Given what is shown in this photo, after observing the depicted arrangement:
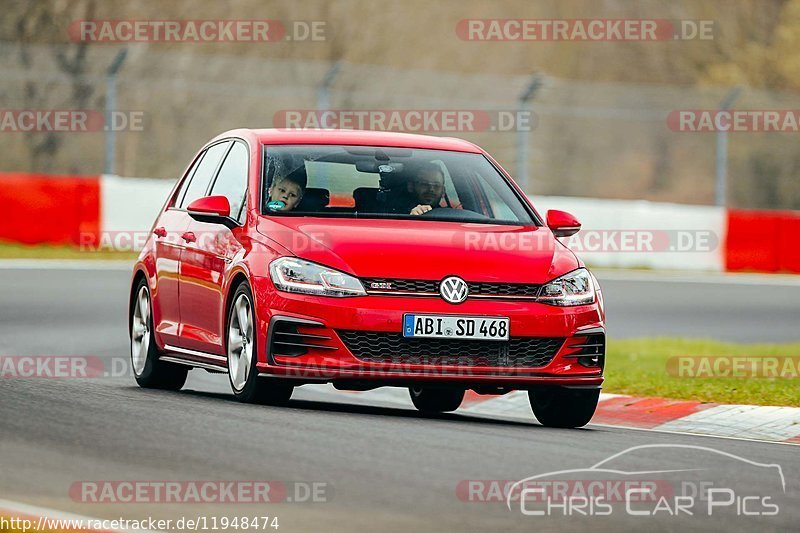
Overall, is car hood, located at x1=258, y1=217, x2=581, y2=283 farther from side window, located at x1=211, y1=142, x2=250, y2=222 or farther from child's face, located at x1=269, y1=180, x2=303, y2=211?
side window, located at x1=211, y1=142, x2=250, y2=222

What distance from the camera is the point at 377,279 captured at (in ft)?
32.2

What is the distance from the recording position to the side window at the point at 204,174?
38.6ft

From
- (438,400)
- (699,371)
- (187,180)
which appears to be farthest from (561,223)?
(699,371)

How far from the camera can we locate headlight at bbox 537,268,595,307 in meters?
10.1

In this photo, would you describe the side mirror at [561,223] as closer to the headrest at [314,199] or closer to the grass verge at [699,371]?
the headrest at [314,199]

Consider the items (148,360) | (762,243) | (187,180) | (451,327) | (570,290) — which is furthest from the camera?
(762,243)

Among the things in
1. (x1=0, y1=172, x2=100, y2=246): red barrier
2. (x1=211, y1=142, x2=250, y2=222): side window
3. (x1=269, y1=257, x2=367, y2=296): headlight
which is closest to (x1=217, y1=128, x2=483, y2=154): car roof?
(x1=211, y1=142, x2=250, y2=222): side window

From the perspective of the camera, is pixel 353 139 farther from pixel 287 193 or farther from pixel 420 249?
pixel 420 249

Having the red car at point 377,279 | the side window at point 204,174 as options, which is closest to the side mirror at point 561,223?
the red car at point 377,279

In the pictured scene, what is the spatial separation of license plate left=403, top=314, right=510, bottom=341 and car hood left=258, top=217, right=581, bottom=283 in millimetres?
225

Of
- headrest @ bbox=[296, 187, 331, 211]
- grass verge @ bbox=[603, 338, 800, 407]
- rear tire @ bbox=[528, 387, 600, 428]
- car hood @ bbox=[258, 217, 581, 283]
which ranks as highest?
headrest @ bbox=[296, 187, 331, 211]

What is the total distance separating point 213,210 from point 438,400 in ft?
7.46

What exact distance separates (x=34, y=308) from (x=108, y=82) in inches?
337

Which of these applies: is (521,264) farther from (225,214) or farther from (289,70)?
(289,70)
